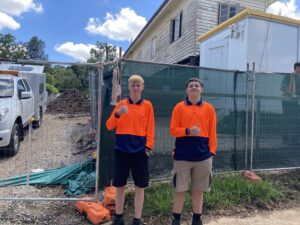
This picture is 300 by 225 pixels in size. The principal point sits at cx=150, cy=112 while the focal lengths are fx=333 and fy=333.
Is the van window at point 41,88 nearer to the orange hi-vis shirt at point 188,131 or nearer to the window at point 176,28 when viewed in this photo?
the window at point 176,28

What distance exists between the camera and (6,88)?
7.90 m

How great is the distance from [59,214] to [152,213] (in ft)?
4.09

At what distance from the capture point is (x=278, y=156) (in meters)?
6.37

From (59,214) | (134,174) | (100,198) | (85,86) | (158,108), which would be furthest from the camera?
(85,86)

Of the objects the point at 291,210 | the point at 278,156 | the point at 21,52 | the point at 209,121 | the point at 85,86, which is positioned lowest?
the point at 291,210

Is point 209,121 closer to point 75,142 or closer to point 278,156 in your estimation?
point 278,156

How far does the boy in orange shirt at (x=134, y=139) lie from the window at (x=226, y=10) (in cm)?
1104

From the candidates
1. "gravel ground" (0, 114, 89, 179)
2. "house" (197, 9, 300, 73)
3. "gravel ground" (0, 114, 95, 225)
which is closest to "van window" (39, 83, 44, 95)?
"gravel ground" (0, 114, 95, 225)

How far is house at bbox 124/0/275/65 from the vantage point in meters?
13.6

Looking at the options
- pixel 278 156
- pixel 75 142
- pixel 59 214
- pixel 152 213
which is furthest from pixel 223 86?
pixel 75 142

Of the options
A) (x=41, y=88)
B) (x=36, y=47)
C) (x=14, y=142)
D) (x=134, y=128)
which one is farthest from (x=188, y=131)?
(x=36, y=47)

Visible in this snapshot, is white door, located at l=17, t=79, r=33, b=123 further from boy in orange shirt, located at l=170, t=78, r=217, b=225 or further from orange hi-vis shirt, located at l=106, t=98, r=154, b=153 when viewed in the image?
boy in orange shirt, located at l=170, t=78, r=217, b=225

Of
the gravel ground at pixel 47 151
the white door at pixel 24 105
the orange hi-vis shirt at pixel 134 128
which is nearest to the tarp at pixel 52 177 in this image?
the gravel ground at pixel 47 151

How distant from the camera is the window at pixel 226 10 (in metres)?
14.0
